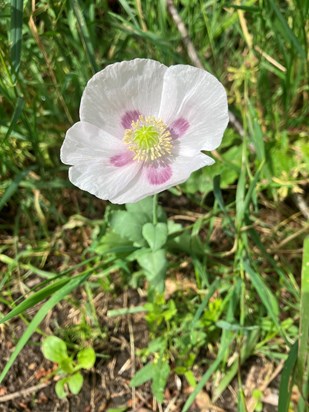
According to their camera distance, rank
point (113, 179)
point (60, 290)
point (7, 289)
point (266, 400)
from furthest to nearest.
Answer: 1. point (7, 289)
2. point (266, 400)
3. point (60, 290)
4. point (113, 179)

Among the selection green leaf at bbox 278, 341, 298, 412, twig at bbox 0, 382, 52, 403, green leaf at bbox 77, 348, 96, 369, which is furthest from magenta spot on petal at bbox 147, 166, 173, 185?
twig at bbox 0, 382, 52, 403

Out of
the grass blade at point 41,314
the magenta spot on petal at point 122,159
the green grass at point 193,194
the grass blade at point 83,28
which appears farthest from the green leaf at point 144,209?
the grass blade at point 83,28

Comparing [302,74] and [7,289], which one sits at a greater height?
[302,74]

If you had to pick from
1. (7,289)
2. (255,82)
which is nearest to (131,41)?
(255,82)

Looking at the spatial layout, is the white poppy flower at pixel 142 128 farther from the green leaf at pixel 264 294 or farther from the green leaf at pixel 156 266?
the green leaf at pixel 264 294

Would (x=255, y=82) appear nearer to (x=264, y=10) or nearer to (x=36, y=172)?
(x=264, y=10)

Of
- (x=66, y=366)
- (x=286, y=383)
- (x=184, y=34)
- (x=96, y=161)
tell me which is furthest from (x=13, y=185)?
(x=286, y=383)
